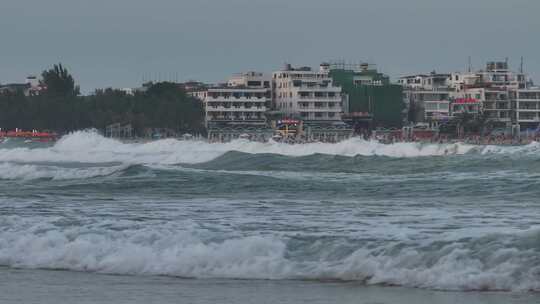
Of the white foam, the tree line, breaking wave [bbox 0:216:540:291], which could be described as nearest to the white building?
the tree line

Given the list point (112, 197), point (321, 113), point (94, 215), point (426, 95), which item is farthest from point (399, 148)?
point (426, 95)

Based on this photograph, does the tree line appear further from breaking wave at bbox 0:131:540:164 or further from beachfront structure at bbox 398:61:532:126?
breaking wave at bbox 0:131:540:164

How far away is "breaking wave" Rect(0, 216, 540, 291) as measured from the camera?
1247 cm

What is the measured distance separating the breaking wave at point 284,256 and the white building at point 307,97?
116193 millimetres

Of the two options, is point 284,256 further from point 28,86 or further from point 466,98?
point 28,86

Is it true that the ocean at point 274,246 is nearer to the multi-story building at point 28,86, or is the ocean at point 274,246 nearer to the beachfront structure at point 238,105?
the beachfront structure at point 238,105

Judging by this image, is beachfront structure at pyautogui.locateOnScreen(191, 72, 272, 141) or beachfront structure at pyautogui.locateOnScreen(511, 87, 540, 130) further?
beachfront structure at pyautogui.locateOnScreen(511, 87, 540, 130)

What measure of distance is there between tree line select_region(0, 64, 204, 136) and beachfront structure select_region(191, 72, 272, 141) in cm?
184

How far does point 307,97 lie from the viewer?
435 feet

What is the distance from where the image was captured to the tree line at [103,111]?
5335 inches

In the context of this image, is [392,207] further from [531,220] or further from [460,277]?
[460,277]

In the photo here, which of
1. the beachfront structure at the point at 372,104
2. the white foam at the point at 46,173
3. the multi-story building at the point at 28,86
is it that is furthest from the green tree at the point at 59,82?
the white foam at the point at 46,173

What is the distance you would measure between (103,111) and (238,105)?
18.6m

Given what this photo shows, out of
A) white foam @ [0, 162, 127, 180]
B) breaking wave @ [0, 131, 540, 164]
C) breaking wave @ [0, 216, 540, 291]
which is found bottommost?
breaking wave @ [0, 131, 540, 164]
